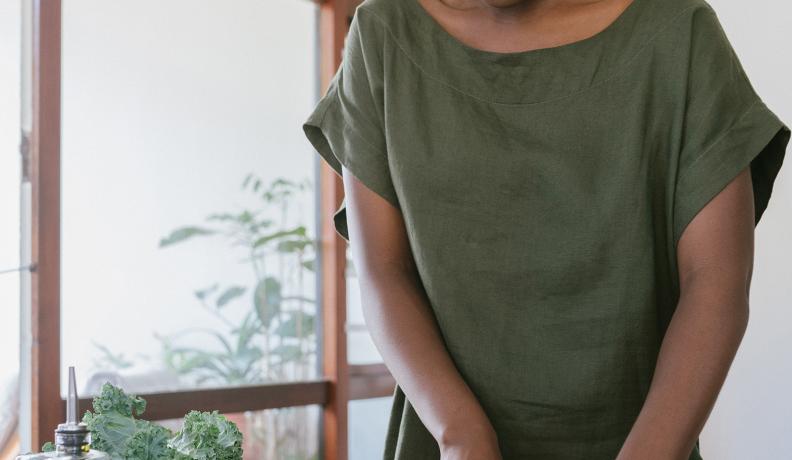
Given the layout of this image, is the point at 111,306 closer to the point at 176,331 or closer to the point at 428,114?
the point at 176,331

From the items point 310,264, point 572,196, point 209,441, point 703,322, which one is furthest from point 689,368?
point 310,264

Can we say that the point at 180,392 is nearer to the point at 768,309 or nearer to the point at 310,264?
the point at 310,264

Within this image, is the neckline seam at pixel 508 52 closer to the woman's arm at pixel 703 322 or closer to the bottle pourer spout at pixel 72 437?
the woman's arm at pixel 703 322

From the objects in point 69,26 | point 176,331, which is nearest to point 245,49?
point 69,26

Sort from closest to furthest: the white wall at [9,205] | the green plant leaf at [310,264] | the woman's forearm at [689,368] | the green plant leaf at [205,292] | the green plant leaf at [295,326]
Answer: the woman's forearm at [689,368], the white wall at [9,205], the green plant leaf at [205,292], the green plant leaf at [295,326], the green plant leaf at [310,264]

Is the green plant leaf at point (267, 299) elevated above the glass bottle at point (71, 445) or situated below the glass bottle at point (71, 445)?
below

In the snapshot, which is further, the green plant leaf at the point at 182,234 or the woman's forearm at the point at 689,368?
the green plant leaf at the point at 182,234

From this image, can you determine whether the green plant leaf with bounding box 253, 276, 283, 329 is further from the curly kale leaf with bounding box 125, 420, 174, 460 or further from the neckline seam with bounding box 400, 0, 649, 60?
the curly kale leaf with bounding box 125, 420, 174, 460

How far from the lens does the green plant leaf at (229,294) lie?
3.86 metres

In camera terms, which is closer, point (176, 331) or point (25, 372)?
point (25, 372)

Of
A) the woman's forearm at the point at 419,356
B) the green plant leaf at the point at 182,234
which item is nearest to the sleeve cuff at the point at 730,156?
the woman's forearm at the point at 419,356

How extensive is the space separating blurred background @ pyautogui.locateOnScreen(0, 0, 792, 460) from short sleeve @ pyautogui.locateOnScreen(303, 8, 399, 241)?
216 centimetres

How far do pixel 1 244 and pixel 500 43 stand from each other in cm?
235

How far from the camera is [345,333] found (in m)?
4.34
